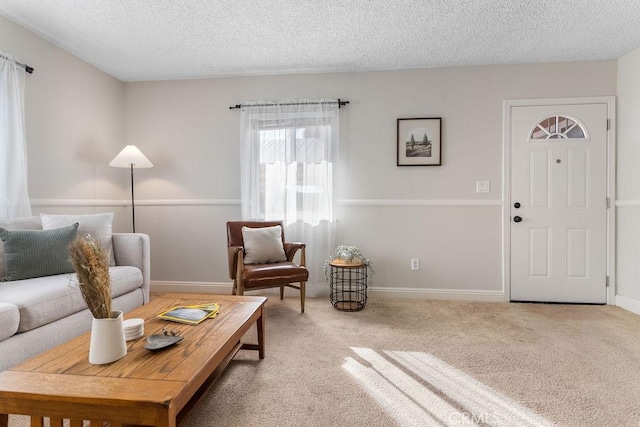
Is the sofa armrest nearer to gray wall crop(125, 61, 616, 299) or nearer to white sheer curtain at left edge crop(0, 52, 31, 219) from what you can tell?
white sheer curtain at left edge crop(0, 52, 31, 219)

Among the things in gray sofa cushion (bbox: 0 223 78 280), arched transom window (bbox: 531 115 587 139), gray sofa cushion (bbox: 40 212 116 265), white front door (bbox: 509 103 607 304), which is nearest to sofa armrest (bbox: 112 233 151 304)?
gray sofa cushion (bbox: 40 212 116 265)

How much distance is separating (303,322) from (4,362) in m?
1.77

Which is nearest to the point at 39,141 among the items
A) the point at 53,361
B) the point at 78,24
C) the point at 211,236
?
the point at 78,24

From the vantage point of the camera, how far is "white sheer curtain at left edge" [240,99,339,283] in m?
3.37

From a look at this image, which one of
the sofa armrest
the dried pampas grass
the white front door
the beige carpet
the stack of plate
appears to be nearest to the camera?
the dried pampas grass

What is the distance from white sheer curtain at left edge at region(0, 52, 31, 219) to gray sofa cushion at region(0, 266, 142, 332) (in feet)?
2.43

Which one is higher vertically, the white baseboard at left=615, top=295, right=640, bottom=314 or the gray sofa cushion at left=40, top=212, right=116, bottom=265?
the gray sofa cushion at left=40, top=212, right=116, bottom=265

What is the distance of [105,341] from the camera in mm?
1178

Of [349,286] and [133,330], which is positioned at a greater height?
[133,330]

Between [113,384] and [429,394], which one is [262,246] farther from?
[113,384]

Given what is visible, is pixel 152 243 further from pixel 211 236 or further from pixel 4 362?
pixel 4 362

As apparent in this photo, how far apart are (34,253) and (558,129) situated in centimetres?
443

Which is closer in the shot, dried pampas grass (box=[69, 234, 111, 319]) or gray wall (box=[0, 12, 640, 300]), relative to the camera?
dried pampas grass (box=[69, 234, 111, 319])

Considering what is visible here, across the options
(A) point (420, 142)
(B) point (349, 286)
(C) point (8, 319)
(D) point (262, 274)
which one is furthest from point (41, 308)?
(A) point (420, 142)
